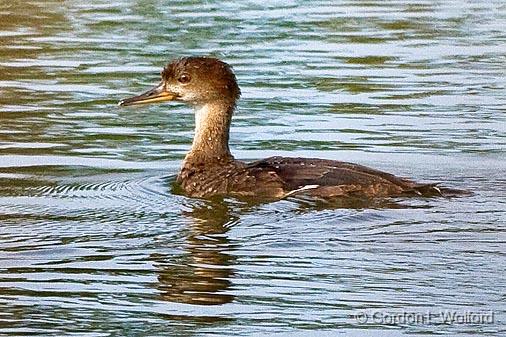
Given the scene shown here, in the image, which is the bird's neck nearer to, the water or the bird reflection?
the water

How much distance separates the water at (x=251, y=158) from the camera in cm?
798

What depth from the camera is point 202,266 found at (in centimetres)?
888

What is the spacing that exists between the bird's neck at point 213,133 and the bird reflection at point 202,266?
4.40 feet

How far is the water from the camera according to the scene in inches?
314

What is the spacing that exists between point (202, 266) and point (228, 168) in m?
2.47

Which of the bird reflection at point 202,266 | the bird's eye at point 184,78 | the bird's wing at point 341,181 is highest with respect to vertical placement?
the bird's eye at point 184,78

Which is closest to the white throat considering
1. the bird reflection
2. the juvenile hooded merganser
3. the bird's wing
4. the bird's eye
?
the juvenile hooded merganser

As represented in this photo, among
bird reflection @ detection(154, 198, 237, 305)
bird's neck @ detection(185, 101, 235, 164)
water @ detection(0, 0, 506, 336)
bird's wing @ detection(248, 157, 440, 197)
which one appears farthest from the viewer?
bird's neck @ detection(185, 101, 235, 164)

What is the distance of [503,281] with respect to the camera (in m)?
8.24

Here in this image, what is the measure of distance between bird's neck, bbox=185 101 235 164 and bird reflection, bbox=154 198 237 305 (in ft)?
4.40

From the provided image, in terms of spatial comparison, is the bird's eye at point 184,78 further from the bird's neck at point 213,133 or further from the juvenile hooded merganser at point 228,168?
the bird's neck at point 213,133

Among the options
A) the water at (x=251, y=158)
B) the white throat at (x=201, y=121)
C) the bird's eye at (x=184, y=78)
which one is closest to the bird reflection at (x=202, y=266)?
the water at (x=251, y=158)

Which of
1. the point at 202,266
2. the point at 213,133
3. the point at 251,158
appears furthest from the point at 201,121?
the point at 202,266

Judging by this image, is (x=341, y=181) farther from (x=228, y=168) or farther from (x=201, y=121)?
(x=201, y=121)
